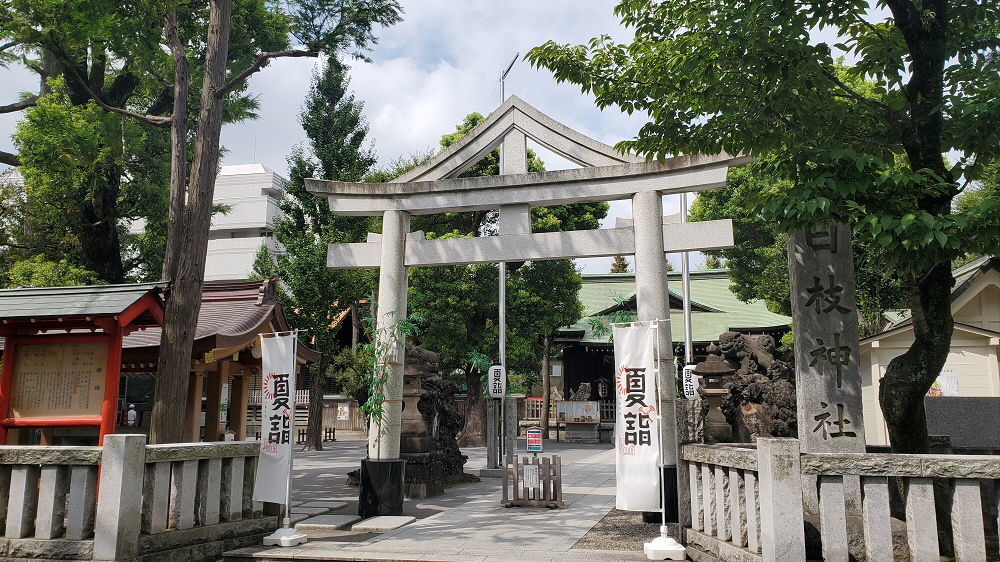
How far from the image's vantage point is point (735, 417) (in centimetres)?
1847

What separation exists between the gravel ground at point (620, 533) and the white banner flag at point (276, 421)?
12.5 ft

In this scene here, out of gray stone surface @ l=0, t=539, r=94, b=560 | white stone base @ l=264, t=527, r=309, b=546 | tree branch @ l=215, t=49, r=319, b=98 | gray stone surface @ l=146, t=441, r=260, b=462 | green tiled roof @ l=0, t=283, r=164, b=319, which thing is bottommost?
white stone base @ l=264, t=527, r=309, b=546

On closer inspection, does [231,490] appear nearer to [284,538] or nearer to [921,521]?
[284,538]

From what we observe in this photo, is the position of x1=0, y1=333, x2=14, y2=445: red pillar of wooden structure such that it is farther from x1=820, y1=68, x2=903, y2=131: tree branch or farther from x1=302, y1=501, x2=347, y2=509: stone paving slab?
x1=820, y1=68, x2=903, y2=131: tree branch

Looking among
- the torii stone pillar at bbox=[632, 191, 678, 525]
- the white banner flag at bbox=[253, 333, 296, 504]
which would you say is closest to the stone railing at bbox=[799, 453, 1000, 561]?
the torii stone pillar at bbox=[632, 191, 678, 525]

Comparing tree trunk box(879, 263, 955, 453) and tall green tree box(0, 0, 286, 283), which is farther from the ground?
tall green tree box(0, 0, 286, 283)

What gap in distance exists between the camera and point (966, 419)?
14.0m

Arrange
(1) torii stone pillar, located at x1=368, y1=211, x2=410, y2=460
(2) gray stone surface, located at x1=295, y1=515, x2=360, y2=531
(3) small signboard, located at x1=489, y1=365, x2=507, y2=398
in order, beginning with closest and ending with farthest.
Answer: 1. (2) gray stone surface, located at x1=295, y1=515, x2=360, y2=531
2. (1) torii stone pillar, located at x1=368, y1=211, x2=410, y2=460
3. (3) small signboard, located at x1=489, y1=365, x2=507, y2=398

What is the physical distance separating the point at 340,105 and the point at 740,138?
20121 millimetres

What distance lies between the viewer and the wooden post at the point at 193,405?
52.0ft

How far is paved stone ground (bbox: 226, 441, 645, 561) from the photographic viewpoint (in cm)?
754

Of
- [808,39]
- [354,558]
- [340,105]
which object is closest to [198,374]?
[354,558]

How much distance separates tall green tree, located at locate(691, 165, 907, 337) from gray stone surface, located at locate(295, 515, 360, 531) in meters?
13.7

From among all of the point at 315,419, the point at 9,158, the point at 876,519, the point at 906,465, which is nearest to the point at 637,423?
the point at 876,519
